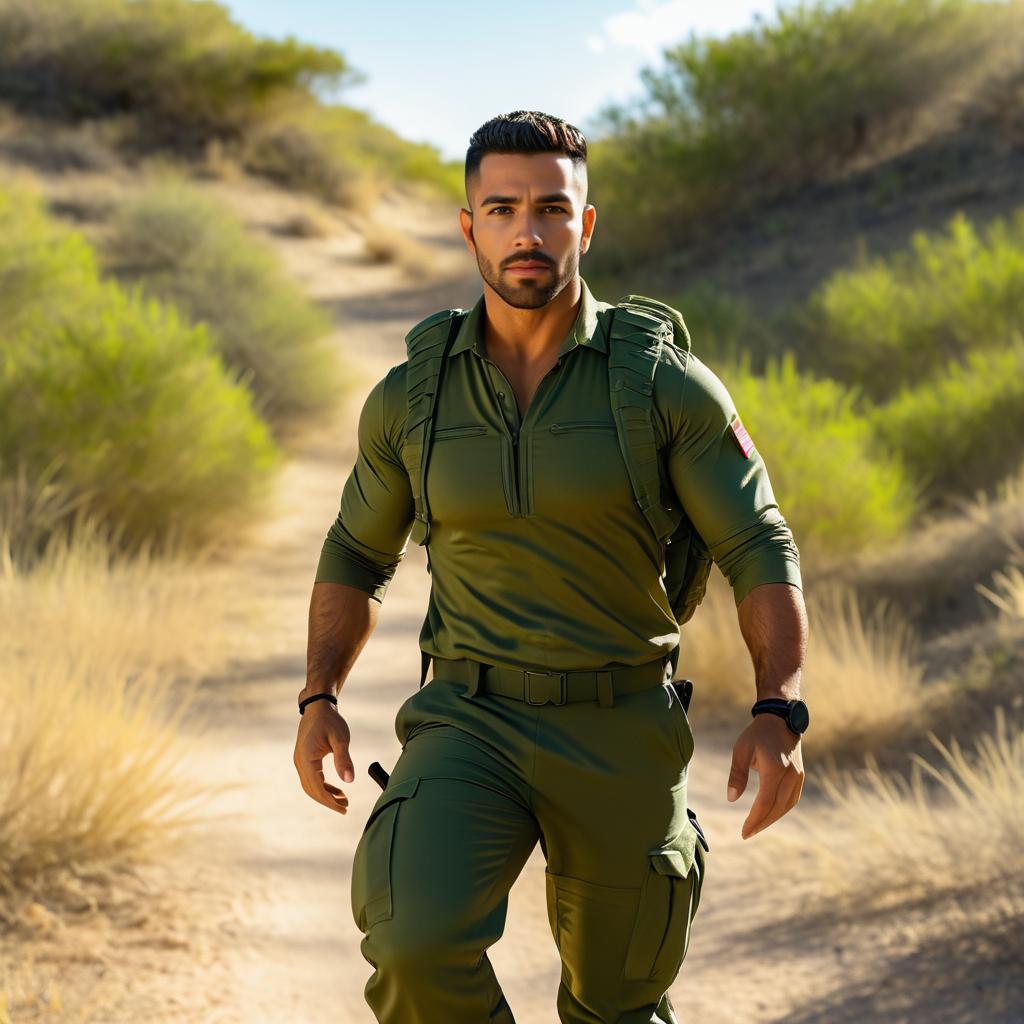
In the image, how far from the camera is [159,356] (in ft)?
32.2

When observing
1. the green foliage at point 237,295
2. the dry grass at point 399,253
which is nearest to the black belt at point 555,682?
the green foliage at point 237,295

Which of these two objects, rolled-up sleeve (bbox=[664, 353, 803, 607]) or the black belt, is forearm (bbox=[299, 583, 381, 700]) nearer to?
the black belt

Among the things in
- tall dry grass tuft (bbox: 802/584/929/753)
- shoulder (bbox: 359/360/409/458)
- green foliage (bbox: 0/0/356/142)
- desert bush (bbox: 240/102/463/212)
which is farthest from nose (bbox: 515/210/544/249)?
green foliage (bbox: 0/0/356/142)

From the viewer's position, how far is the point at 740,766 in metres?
2.26

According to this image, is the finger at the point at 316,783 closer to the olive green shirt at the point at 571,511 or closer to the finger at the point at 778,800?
the olive green shirt at the point at 571,511

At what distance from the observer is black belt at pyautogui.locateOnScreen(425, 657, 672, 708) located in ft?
8.20

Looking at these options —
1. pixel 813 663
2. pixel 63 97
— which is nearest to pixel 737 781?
pixel 813 663

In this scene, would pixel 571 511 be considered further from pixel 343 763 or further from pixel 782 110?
pixel 782 110

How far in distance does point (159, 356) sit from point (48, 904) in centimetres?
597

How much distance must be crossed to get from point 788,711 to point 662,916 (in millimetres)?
509

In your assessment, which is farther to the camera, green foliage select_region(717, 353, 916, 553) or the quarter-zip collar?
green foliage select_region(717, 353, 916, 553)

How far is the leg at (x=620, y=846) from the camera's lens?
2490 mm

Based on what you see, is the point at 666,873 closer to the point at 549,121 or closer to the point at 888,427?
the point at 549,121

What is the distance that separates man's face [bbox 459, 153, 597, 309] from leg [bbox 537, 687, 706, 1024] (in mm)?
817
